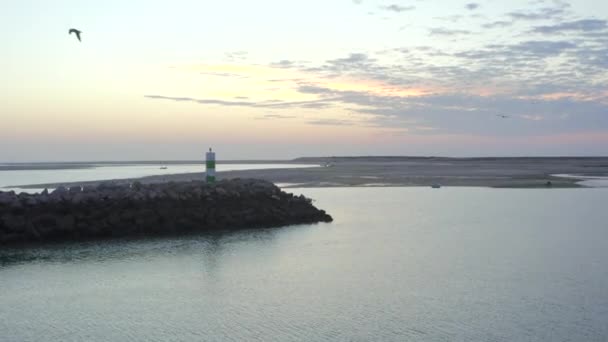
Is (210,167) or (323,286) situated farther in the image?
(210,167)

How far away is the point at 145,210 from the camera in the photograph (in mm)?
19484

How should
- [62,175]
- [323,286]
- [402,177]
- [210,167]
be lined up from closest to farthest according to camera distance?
1. [323,286]
2. [210,167]
3. [402,177]
4. [62,175]

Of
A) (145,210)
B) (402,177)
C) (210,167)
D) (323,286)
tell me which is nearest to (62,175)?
(402,177)

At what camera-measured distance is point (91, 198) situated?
62.8 feet

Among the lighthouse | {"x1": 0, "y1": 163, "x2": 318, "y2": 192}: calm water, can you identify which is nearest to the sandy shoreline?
{"x1": 0, "y1": 163, "x2": 318, "y2": 192}: calm water

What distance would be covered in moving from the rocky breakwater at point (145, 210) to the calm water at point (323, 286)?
5.70 feet

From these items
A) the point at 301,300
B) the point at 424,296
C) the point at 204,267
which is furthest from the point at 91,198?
the point at 424,296

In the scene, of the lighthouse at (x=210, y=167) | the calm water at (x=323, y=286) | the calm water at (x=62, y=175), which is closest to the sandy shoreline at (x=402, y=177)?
the calm water at (x=62, y=175)

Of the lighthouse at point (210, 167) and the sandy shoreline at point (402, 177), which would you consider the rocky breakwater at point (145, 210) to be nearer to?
the lighthouse at point (210, 167)

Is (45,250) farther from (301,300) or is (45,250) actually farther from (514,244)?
(514,244)

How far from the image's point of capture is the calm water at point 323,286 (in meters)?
8.58

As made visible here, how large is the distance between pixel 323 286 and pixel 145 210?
9.95m

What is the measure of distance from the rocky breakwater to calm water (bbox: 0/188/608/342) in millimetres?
1738

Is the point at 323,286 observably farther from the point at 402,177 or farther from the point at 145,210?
the point at 402,177
